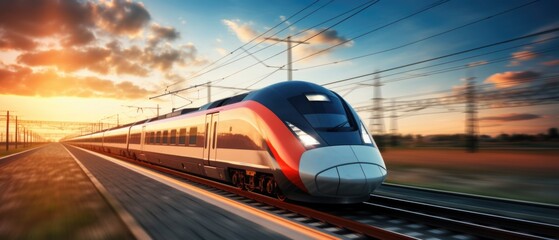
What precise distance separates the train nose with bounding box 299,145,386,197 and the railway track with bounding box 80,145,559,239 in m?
0.53

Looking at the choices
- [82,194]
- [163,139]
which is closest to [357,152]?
[82,194]

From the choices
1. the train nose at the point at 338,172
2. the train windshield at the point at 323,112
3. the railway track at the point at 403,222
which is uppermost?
the train windshield at the point at 323,112

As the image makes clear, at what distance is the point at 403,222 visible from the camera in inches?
308

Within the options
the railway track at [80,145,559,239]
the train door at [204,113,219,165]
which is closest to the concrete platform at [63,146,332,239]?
the railway track at [80,145,559,239]

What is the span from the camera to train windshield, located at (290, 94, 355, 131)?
879 centimetres

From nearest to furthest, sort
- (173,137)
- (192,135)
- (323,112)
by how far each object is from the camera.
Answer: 1. (323,112)
2. (192,135)
3. (173,137)

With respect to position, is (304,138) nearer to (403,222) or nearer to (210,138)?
(403,222)

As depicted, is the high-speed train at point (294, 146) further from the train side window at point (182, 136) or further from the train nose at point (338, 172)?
the train side window at point (182, 136)

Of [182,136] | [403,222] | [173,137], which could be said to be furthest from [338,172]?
[173,137]

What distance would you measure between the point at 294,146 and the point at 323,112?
1.23m

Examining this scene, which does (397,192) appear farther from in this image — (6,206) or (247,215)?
(6,206)

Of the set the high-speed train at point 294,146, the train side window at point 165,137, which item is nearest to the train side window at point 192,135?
the high-speed train at point 294,146

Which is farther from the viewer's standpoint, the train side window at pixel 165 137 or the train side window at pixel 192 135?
the train side window at pixel 165 137

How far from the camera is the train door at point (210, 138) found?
40.5 ft
